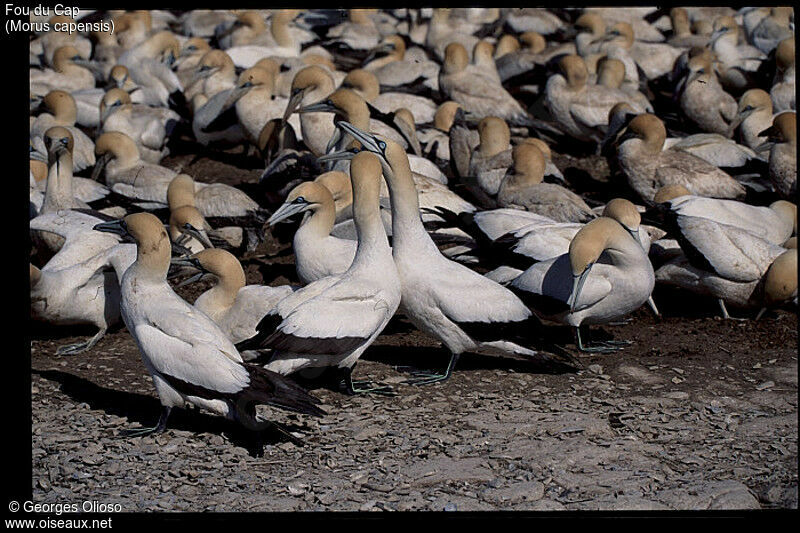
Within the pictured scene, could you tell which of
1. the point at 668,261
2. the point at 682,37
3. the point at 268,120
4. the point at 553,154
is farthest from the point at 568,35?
the point at 668,261

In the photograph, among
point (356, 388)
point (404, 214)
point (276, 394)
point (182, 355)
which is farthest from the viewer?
point (404, 214)

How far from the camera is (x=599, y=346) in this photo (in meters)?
7.05

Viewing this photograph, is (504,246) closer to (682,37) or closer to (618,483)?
(618,483)

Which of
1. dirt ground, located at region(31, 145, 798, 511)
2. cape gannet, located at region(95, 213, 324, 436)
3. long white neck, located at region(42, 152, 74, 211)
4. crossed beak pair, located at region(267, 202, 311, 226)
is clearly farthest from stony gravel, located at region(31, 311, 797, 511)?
long white neck, located at region(42, 152, 74, 211)

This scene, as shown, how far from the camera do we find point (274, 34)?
15211mm

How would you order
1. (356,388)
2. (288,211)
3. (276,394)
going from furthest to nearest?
(288,211), (356,388), (276,394)

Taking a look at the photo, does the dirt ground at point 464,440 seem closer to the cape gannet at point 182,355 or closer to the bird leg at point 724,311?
the cape gannet at point 182,355

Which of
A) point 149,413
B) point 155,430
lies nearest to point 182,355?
point 155,430

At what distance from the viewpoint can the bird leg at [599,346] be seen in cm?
691

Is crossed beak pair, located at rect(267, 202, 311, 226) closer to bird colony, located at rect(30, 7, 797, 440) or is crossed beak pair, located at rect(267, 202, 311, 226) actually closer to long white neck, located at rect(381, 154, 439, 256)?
bird colony, located at rect(30, 7, 797, 440)

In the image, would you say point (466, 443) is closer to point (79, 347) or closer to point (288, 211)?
point (288, 211)

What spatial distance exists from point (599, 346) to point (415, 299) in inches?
56.5

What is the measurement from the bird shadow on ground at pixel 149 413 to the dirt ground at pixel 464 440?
0.01 m

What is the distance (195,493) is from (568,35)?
14.4 meters
